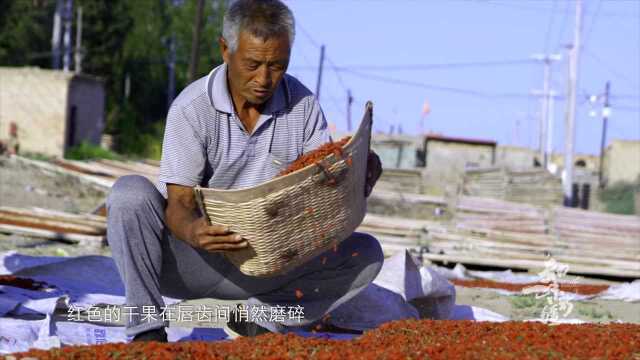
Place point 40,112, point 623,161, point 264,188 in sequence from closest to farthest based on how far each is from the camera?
point 264,188 < point 40,112 < point 623,161

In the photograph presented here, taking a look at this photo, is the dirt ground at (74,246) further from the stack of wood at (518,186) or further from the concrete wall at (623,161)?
the concrete wall at (623,161)

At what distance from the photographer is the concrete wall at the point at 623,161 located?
43931 millimetres

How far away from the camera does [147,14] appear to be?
52.3 meters

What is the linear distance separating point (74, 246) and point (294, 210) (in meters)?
6.64

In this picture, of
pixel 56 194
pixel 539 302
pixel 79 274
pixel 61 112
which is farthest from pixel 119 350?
pixel 61 112

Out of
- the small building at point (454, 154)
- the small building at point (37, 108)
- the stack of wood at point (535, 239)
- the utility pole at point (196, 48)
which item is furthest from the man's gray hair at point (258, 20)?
the small building at point (454, 154)

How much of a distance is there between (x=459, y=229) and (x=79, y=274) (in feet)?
29.1

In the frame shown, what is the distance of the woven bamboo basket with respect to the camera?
3.79m

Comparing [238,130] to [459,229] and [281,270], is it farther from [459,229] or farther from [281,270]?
[459,229]

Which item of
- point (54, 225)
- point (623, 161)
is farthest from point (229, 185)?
point (623, 161)

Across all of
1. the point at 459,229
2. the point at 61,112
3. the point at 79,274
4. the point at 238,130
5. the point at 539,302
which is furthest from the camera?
the point at 61,112

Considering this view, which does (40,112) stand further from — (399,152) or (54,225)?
(54,225)

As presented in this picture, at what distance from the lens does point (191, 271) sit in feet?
13.9

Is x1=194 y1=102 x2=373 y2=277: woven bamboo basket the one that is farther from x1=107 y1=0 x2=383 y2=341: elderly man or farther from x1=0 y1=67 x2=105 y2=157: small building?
x1=0 y1=67 x2=105 y2=157: small building
